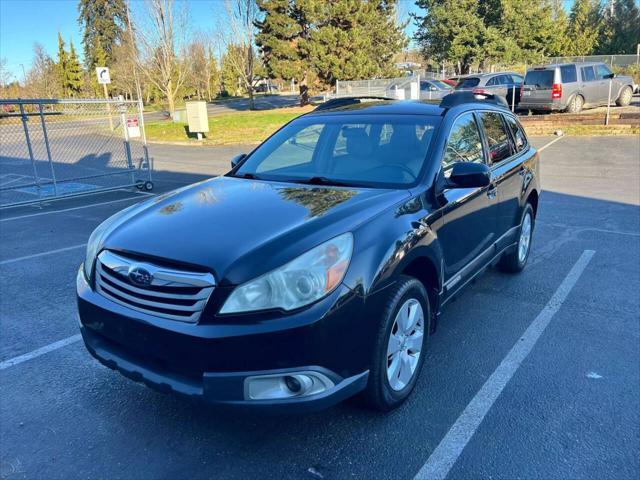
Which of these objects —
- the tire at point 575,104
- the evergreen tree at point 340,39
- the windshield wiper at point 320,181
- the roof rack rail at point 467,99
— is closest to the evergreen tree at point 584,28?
the evergreen tree at point 340,39

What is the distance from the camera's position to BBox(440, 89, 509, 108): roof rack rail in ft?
13.9

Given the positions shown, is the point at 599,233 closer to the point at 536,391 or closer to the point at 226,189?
the point at 536,391

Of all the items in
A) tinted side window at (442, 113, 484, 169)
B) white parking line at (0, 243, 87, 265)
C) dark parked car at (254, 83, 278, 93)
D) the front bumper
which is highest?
dark parked car at (254, 83, 278, 93)

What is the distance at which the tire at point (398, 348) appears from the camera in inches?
110

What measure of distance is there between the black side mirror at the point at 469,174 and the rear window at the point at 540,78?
61.5ft

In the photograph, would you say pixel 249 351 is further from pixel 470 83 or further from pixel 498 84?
pixel 498 84

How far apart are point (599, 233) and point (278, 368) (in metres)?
6.06

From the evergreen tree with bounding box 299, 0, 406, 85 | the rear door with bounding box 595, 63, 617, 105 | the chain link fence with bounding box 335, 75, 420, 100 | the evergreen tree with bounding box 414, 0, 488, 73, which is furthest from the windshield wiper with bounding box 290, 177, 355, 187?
the evergreen tree with bounding box 414, 0, 488, 73

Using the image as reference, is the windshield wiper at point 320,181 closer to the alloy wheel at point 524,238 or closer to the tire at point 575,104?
the alloy wheel at point 524,238

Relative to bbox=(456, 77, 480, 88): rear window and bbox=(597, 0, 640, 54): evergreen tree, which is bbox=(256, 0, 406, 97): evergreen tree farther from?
bbox=(597, 0, 640, 54): evergreen tree

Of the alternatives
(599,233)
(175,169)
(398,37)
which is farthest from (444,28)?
(599,233)

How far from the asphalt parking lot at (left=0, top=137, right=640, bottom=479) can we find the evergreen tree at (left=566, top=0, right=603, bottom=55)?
47.9m

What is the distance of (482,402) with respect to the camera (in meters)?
3.22

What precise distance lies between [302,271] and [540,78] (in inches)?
809
